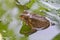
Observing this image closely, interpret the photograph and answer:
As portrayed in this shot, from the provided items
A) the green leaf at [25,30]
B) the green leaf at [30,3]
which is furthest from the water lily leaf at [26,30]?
the green leaf at [30,3]

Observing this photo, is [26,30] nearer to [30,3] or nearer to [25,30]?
[25,30]

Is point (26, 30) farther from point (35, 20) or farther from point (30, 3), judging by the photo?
point (30, 3)

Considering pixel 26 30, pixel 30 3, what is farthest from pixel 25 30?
pixel 30 3

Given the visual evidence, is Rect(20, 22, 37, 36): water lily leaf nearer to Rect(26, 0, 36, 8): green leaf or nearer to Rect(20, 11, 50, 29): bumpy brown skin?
Rect(20, 11, 50, 29): bumpy brown skin

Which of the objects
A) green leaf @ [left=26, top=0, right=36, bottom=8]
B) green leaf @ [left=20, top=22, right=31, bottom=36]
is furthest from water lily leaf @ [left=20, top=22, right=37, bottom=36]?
green leaf @ [left=26, top=0, right=36, bottom=8]

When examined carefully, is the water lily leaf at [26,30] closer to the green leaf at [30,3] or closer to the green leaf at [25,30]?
the green leaf at [25,30]

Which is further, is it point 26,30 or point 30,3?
point 30,3

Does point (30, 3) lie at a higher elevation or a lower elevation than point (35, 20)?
higher

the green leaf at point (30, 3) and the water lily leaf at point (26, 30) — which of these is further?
the green leaf at point (30, 3)

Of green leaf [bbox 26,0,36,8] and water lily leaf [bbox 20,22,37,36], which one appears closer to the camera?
water lily leaf [bbox 20,22,37,36]
